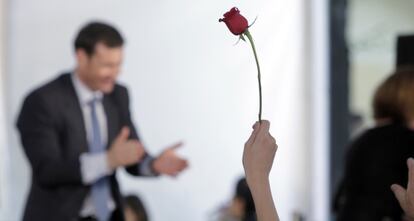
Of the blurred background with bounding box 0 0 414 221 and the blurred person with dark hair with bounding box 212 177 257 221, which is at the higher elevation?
the blurred background with bounding box 0 0 414 221

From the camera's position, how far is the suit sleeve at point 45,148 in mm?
1225

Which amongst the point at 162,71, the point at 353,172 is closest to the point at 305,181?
the point at 353,172

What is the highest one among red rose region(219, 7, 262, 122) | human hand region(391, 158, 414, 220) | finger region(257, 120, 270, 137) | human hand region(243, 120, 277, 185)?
red rose region(219, 7, 262, 122)

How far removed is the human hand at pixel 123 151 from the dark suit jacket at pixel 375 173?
469 millimetres

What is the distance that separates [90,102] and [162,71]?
402 millimetres

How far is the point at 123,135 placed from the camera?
1261 millimetres

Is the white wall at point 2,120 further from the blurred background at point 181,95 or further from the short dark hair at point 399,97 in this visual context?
the short dark hair at point 399,97

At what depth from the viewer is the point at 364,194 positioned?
1.50 m

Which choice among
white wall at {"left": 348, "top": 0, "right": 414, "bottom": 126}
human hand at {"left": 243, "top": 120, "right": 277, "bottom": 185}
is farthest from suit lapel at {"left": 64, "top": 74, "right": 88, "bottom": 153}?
white wall at {"left": 348, "top": 0, "right": 414, "bottom": 126}

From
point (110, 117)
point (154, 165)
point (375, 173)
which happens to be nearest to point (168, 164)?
point (154, 165)

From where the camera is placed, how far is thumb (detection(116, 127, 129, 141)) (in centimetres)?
→ 125

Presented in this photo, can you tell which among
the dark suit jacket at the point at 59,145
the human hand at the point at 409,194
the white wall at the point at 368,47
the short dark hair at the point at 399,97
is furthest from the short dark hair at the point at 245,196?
the white wall at the point at 368,47

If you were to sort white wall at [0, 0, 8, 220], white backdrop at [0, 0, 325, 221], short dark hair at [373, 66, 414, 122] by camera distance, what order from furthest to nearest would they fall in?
white wall at [0, 0, 8, 220]
short dark hair at [373, 66, 414, 122]
white backdrop at [0, 0, 325, 221]

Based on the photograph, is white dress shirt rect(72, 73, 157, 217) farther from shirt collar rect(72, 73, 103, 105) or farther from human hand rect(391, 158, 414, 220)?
human hand rect(391, 158, 414, 220)
